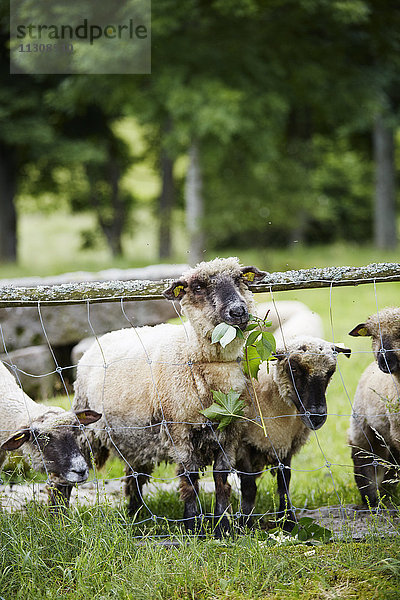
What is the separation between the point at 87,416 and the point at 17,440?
39 centimetres

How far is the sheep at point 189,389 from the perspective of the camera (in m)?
3.56

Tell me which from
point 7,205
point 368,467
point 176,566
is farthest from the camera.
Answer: point 7,205

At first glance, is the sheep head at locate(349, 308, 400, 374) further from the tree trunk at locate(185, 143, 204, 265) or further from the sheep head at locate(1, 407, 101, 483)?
the tree trunk at locate(185, 143, 204, 265)

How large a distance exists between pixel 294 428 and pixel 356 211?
734 inches

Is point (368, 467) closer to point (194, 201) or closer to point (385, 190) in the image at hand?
point (194, 201)

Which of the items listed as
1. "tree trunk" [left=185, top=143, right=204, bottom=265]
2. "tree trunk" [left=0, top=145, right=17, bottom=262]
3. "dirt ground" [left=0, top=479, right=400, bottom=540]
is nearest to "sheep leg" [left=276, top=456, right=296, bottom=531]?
"dirt ground" [left=0, top=479, right=400, bottom=540]

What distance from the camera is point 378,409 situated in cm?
379

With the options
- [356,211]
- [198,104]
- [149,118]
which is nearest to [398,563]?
[198,104]

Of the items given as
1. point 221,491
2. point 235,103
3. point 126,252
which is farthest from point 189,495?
point 126,252

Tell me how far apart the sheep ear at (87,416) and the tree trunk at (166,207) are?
1388cm

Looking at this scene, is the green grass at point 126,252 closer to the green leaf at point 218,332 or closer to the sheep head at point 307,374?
the sheep head at point 307,374

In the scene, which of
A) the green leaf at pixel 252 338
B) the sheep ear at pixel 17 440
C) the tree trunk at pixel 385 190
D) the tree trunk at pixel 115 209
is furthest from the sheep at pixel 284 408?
the tree trunk at pixel 115 209

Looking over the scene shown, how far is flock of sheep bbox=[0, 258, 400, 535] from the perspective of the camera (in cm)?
355

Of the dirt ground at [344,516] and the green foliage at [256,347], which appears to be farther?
the green foliage at [256,347]
